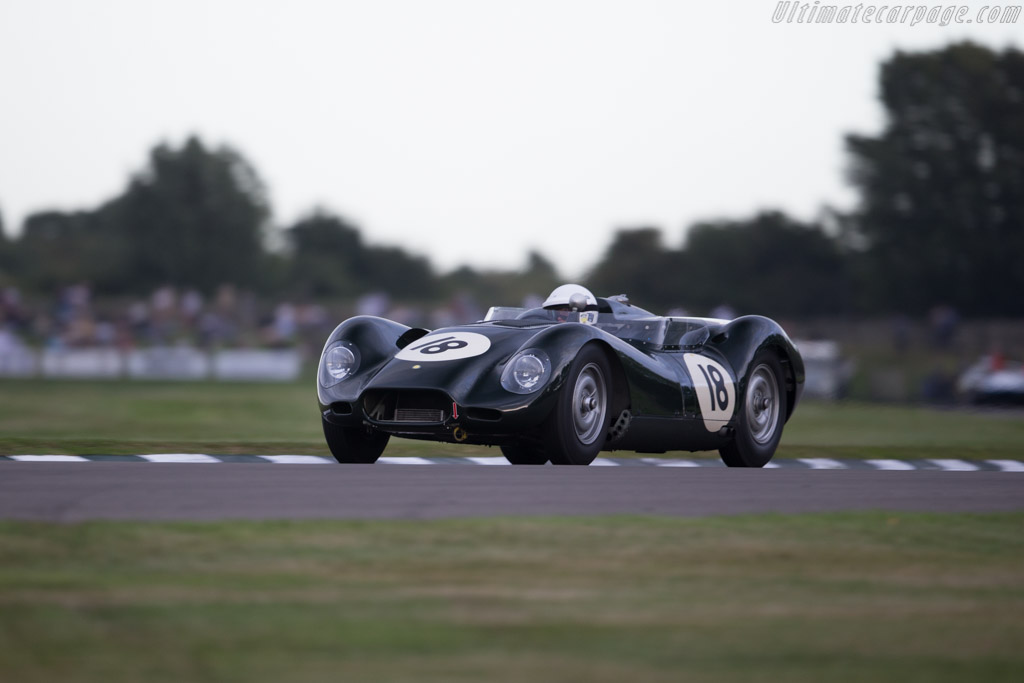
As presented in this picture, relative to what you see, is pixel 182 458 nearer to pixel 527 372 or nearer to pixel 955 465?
pixel 527 372

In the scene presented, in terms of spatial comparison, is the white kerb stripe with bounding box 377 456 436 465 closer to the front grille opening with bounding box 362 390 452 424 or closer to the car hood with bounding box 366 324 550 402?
the front grille opening with bounding box 362 390 452 424

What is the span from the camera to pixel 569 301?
8.95m

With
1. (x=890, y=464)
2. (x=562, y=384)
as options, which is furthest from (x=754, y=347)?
(x=562, y=384)

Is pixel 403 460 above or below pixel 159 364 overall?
below

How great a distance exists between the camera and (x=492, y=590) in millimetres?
3617

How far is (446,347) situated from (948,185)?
41374 millimetres

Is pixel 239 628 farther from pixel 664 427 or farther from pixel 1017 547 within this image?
pixel 664 427

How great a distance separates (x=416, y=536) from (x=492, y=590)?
869mm

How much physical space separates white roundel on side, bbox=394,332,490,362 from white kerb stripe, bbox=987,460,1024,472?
11.6ft

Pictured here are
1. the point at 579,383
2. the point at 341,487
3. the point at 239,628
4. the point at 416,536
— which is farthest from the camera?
the point at 579,383

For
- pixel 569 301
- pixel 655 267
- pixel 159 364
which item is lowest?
pixel 569 301

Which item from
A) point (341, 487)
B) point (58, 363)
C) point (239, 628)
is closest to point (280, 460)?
point (341, 487)

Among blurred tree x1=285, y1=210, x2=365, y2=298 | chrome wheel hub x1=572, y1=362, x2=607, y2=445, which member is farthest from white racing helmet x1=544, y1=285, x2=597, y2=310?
blurred tree x1=285, y1=210, x2=365, y2=298

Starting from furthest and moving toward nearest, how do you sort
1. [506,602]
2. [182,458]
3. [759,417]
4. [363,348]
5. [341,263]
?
[341,263] → [759,417] → [363,348] → [182,458] → [506,602]
